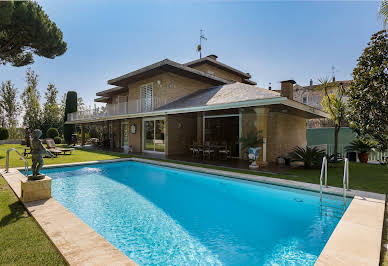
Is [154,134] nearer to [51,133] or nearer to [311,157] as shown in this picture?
[311,157]

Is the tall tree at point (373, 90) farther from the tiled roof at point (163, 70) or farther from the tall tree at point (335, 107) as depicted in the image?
the tiled roof at point (163, 70)

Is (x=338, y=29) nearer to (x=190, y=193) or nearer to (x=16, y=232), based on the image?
(x=190, y=193)

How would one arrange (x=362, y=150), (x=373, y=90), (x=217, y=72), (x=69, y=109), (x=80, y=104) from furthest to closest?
(x=80, y=104), (x=69, y=109), (x=217, y=72), (x=362, y=150), (x=373, y=90)

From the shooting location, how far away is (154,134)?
1659 centimetres

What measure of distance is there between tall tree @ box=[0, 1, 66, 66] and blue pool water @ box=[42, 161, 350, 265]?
7210mm

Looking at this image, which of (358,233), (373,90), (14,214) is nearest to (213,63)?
(373,90)

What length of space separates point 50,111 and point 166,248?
34.8m

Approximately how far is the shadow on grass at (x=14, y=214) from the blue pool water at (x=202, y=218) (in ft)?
3.78

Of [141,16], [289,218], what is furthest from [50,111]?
[289,218]

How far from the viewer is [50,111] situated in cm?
3141

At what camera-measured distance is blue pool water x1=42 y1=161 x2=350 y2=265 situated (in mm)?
3670

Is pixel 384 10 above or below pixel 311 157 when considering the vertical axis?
above

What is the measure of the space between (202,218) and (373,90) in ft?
17.6

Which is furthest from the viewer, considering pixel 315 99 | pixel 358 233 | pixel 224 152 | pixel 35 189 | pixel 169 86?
pixel 315 99
